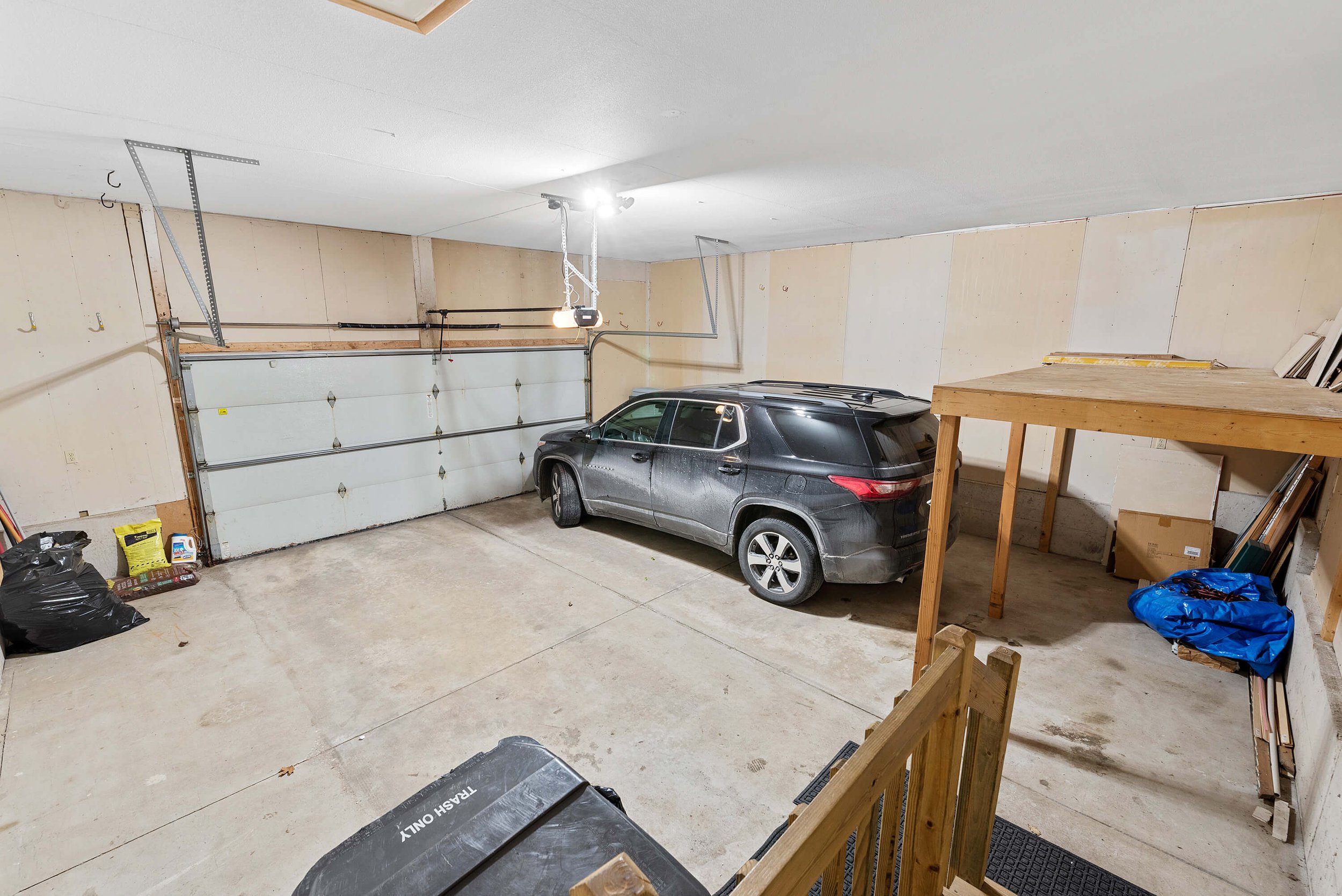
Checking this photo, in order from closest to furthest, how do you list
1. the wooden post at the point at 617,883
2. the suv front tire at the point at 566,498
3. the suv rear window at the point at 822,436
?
the wooden post at the point at 617,883 → the suv rear window at the point at 822,436 → the suv front tire at the point at 566,498

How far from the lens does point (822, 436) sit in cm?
389

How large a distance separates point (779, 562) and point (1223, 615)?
2.62 meters

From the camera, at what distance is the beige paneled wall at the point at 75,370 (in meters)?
4.06

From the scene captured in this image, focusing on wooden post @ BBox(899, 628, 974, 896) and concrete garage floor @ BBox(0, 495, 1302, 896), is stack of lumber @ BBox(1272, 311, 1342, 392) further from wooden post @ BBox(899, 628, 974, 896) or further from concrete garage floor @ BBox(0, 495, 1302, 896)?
wooden post @ BBox(899, 628, 974, 896)

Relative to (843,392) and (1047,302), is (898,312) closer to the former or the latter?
(1047,302)

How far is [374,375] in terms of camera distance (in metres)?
5.71

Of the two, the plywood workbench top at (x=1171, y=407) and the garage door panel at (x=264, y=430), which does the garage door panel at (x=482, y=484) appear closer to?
the garage door panel at (x=264, y=430)

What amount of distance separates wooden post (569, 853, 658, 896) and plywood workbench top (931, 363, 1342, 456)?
2.04 meters

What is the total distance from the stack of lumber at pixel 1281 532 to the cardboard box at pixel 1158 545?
13.2 inches

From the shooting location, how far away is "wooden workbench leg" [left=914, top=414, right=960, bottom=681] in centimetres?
262

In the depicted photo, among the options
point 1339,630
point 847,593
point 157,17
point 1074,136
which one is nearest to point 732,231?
point 1074,136

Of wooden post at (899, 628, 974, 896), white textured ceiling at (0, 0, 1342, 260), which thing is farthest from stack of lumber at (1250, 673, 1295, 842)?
white textured ceiling at (0, 0, 1342, 260)

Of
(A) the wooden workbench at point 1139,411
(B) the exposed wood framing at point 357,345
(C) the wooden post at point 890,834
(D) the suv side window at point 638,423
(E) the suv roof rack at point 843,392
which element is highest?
(B) the exposed wood framing at point 357,345

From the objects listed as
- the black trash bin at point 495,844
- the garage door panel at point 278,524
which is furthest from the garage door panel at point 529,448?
the black trash bin at point 495,844
